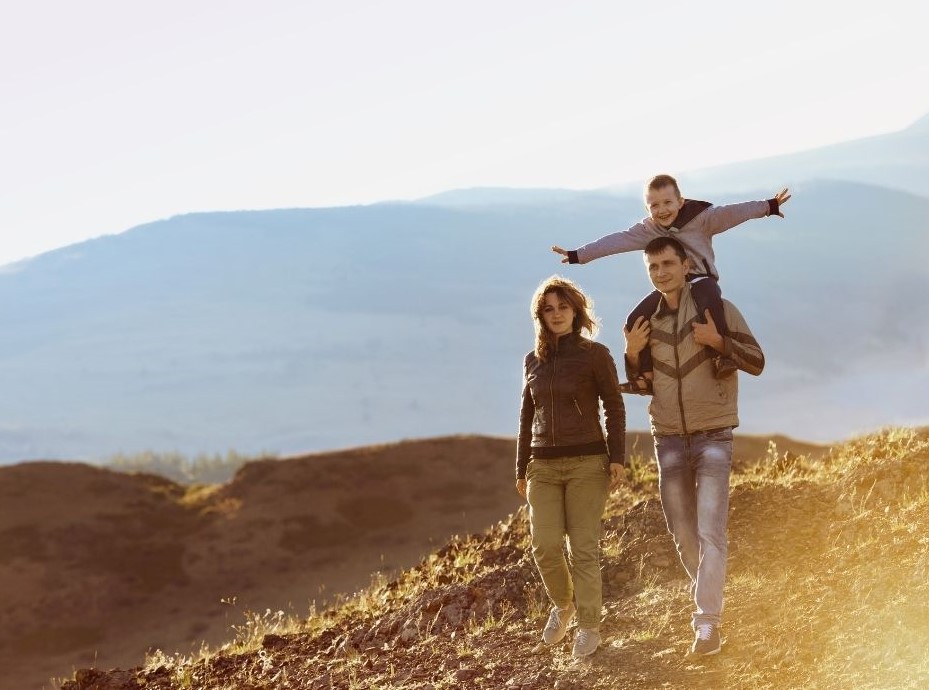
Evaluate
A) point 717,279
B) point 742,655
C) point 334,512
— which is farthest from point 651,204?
point 334,512

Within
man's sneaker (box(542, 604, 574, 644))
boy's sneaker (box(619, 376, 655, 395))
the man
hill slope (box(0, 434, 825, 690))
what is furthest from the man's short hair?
hill slope (box(0, 434, 825, 690))

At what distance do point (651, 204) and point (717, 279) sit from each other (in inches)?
21.6

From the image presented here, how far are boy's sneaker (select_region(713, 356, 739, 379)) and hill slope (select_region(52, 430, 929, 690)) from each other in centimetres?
142

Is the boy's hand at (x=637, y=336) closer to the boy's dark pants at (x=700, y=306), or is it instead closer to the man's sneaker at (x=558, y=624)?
the boy's dark pants at (x=700, y=306)

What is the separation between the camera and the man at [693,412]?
17.7 feet

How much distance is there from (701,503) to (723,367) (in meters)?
0.71

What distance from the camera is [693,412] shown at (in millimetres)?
5457

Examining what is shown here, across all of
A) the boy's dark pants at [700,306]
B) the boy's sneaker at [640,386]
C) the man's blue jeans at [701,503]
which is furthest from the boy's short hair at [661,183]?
the man's blue jeans at [701,503]

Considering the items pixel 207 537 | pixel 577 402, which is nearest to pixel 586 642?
pixel 577 402

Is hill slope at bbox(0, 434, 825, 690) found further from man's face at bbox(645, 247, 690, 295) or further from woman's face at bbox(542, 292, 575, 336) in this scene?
man's face at bbox(645, 247, 690, 295)

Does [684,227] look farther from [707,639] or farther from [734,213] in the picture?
[707,639]

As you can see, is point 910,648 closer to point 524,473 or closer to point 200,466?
point 524,473

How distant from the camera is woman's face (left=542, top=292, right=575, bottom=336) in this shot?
5762 mm

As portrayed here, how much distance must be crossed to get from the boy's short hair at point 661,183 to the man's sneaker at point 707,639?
2.32m
